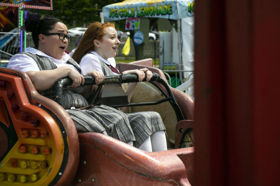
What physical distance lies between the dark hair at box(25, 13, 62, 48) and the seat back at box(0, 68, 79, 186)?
2.19 ft

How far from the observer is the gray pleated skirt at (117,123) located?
2.09m

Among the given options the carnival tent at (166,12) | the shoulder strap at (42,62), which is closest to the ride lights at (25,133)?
the shoulder strap at (42,62)

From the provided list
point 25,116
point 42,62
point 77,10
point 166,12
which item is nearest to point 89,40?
point 42,62

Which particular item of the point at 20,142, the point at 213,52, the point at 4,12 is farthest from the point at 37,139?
the point at 4,12

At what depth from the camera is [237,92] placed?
0.49 metres

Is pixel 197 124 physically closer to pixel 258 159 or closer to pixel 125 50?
pixel 258 159

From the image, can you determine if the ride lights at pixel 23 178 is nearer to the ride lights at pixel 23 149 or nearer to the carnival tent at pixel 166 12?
the ride lights at pixel 23 149

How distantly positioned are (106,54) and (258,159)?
274 cm

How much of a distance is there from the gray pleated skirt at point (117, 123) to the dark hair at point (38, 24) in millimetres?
706

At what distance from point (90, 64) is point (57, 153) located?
3.80ft

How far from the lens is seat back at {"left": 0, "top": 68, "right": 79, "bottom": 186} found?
6.11ft

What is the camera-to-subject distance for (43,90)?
2.17 m

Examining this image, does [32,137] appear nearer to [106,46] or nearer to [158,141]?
[158,141]

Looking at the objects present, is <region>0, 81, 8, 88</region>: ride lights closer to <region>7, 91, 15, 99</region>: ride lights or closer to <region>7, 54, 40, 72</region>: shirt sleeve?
<region>7, 91, 15, 99</region>: ride lights
